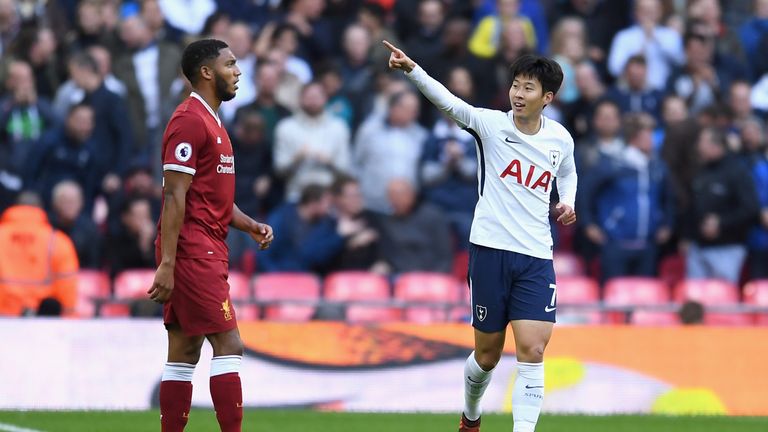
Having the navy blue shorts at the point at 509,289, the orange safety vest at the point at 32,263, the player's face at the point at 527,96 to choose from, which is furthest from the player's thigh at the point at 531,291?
the orange safety vest at the point at 32,263

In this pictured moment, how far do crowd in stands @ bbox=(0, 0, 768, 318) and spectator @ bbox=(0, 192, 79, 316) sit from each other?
841 millimetres

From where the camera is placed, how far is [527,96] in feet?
26.9

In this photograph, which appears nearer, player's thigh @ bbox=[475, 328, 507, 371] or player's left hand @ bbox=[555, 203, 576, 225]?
player's left hand @ bbox=[555, 203, 576, 225]

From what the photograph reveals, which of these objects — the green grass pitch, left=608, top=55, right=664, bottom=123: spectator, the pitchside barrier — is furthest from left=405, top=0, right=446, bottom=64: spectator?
the green grass pitch

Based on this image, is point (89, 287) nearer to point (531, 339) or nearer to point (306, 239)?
point (306, 239)

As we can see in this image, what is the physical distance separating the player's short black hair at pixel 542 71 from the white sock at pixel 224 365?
2.39m

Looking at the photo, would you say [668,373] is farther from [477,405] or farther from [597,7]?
[597,7]

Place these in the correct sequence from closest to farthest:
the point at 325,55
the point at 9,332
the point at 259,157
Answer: the point at 9,332 < the point at 259,157 < the point at 325,55

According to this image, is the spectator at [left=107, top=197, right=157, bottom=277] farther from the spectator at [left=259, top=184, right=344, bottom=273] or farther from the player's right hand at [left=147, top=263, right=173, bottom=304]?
the player's right hand at [left=147, top=263, right=173, bottom=304]

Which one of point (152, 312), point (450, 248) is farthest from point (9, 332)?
point (450, 248)

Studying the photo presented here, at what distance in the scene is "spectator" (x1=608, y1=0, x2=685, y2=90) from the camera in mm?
17281

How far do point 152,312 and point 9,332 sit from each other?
1.37m

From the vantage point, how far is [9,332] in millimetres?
11953

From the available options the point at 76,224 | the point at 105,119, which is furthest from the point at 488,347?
the point at 105,119
